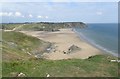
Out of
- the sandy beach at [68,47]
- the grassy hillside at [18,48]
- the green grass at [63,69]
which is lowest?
the sandy beach at [68,47]

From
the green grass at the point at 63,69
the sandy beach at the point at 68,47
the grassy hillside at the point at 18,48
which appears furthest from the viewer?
the sandy beach at the point at 68,47

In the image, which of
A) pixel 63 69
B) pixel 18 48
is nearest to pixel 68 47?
pixel 18 48

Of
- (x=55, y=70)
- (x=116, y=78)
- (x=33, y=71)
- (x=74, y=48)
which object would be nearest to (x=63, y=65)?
(x=55, y=70)

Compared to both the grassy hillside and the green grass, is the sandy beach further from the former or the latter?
the green grass

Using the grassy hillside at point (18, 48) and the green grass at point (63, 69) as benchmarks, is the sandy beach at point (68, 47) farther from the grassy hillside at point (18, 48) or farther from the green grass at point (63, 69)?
the green grass at point (63, 69)

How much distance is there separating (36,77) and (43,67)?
289 centimetres

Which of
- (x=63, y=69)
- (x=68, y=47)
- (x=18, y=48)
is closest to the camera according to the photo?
(x=63, y=69)

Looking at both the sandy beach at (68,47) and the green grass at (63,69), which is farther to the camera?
the sandy beach at (68,47)

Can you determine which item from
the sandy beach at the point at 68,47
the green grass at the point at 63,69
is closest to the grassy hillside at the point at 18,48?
the sandy beach at the point at 68,47

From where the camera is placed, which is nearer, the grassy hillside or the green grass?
the green grass

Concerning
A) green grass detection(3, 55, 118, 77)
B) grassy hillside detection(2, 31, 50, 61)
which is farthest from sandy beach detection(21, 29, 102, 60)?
green grass detection(3, 55, 118, 77)

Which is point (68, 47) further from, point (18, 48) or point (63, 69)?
point (63, 69)

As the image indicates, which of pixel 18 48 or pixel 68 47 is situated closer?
pixel 18 48

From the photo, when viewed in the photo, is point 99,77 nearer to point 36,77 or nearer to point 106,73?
point 106,73
